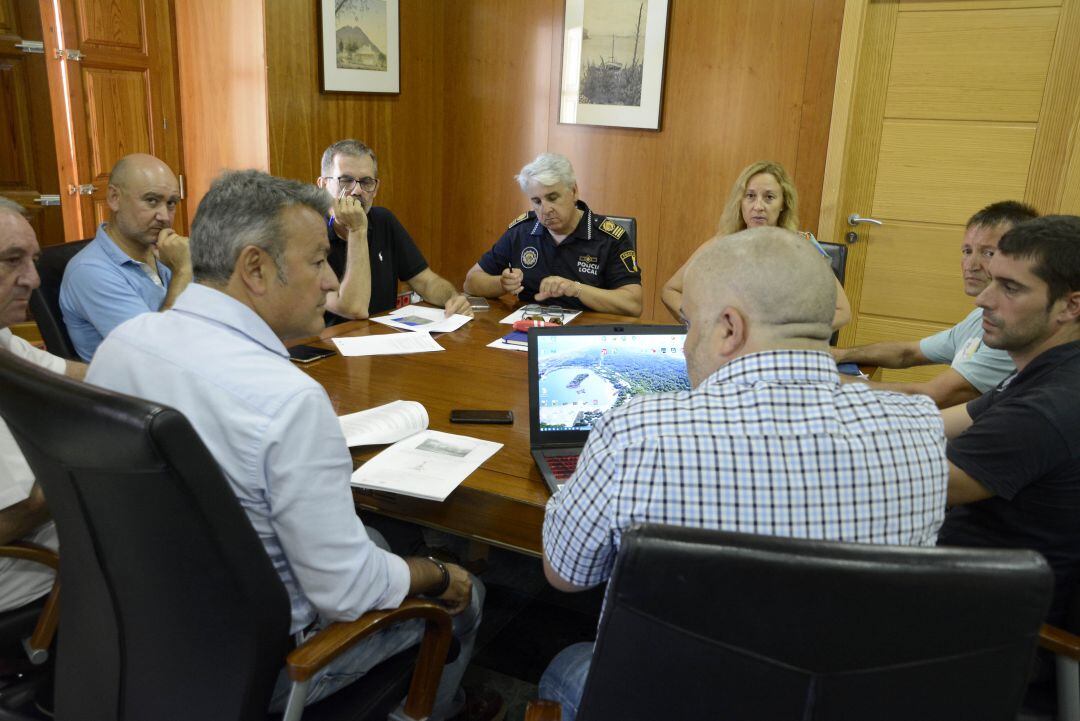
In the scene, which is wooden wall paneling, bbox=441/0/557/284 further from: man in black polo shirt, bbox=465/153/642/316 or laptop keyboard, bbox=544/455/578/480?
laptop keyboard, bbox=544/455/578/480

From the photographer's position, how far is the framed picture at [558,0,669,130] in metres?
4.29

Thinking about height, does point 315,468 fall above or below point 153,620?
above

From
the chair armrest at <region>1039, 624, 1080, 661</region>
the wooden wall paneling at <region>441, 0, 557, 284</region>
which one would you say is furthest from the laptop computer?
the wooden wall paneling at <region>441, 0, 557, 284</region>

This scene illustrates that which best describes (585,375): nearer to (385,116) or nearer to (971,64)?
(971,64)

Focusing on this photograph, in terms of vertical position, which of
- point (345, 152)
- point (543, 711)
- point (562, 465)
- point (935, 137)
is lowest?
point (543, 711)

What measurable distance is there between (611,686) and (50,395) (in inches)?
28.0

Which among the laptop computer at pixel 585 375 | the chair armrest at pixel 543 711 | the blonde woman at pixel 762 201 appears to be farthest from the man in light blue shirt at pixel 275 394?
the blonde woman at pixel 762 201

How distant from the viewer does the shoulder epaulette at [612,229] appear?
3.23 metres

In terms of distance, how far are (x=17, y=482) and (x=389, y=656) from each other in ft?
2.33

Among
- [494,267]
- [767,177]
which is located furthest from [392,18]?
[767,177]

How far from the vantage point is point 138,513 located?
961mm

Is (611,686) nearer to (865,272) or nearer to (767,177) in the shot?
(767,177)

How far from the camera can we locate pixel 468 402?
1.96 m

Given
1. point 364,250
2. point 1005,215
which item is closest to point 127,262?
point 364,250
